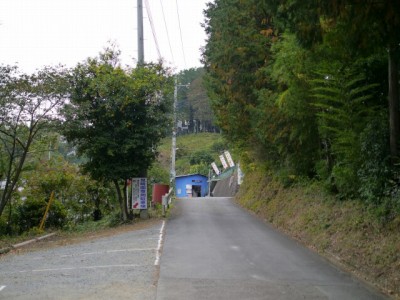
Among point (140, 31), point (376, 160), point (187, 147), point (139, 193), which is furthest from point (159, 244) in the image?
point (187, 147)

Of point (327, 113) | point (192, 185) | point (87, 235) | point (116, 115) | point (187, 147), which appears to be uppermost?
point (187, 147)

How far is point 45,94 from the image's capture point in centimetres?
1730

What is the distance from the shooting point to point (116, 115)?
19.1 metres

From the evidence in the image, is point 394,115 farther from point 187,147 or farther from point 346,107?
point 187,147

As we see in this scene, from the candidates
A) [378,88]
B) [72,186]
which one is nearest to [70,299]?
[378,88]

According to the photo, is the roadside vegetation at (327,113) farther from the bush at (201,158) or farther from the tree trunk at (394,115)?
the bush at (201,158)

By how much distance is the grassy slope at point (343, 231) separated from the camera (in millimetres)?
9023

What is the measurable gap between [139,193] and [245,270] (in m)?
11.4

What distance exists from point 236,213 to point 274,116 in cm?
791

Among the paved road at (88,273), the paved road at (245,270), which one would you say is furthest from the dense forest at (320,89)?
the paved road at (88,273)

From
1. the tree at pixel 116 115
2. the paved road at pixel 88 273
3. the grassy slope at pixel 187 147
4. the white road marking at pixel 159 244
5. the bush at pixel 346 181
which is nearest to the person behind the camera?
the paved road at pixel 88 273

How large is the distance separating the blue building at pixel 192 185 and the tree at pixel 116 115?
35.1m

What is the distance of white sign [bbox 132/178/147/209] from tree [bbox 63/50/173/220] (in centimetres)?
54

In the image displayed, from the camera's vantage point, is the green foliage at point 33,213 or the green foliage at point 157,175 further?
the green foliage at point 157,175
